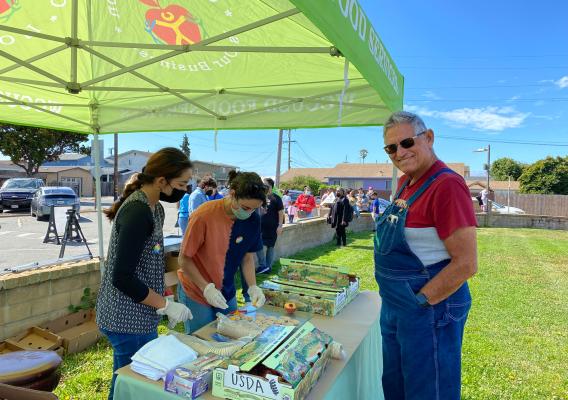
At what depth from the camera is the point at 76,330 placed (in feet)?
11.3

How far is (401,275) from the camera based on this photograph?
4.94 ft

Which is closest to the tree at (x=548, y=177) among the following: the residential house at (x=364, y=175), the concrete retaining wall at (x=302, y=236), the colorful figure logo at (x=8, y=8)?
the residential house at (x=364, y=175)

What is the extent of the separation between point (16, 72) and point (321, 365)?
10.7 feet

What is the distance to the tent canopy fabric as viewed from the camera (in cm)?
201

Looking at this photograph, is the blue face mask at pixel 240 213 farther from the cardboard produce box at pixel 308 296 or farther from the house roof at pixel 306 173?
the house roof at pixel 306 173

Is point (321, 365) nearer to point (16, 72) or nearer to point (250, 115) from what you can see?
point (250, 115)

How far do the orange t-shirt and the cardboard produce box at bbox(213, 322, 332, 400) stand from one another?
0.89 metres

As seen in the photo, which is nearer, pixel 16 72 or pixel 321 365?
pixel 321 365

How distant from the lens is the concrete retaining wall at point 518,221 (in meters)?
17.0

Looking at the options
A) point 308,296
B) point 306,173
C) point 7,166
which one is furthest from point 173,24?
point 306,173

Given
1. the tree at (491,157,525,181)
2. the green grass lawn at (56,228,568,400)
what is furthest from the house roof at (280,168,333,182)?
the green grass lawn at (56,228,568,400)

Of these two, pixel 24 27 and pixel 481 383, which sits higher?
pixel 24 27

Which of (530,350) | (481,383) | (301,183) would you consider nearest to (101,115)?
(481,383)

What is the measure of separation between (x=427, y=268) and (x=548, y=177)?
3976 cm
